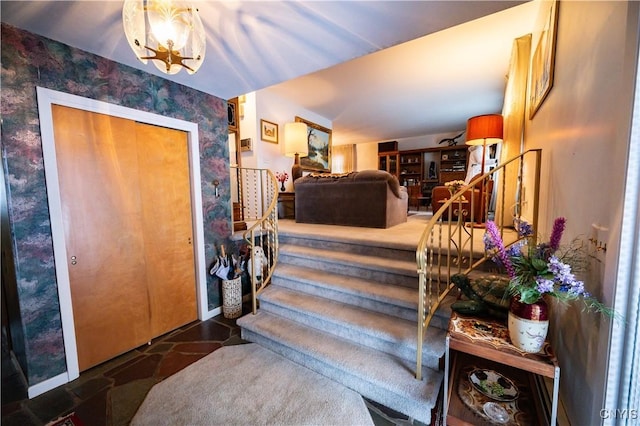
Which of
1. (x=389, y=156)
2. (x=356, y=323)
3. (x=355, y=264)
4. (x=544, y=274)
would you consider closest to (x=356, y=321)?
(x=356, y=323)

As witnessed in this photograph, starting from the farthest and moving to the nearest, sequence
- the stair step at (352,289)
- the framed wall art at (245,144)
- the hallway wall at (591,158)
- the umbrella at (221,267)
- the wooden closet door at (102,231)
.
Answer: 1. the framed wall art at (245,144)
2. the umbrella at (221,267)
3. the stair step at (352,289)
4. the wooden closet door at (102,231)
5. the hallway wall at (591,158)

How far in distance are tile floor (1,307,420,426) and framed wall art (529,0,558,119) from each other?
2511 millimetres

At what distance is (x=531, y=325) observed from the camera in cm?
110

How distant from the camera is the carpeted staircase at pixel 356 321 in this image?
158 centimetres

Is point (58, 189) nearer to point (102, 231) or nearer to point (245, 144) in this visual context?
point (102, 231)

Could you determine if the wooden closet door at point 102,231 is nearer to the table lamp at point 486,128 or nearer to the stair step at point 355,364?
the stair step at point 355,364

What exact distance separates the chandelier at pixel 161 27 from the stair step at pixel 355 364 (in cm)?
202

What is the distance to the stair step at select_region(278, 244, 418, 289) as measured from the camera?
2176mm

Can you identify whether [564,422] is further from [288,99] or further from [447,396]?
[288,99]

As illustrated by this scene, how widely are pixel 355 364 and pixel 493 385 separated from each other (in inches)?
31.6

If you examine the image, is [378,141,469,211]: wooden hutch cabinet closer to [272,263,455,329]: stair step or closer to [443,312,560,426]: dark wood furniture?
[272,263,455,329]: stair step

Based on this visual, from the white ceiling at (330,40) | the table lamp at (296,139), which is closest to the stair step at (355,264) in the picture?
the white ceiling at (330,40)

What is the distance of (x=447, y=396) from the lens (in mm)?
1322

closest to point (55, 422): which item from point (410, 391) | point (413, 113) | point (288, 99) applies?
point (410, 391)
